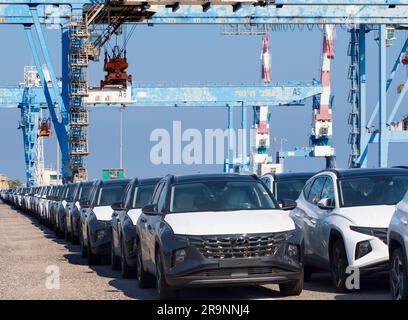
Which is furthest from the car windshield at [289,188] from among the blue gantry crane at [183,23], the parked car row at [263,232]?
the blue gantry crane at [183,23]

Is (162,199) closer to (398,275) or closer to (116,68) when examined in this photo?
(398,275)

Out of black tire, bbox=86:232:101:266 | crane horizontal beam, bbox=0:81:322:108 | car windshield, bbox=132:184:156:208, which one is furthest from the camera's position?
crane horizontal beam, bbox=0:81:322:108

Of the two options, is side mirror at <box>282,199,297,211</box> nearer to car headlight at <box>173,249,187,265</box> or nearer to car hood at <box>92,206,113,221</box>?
car headlight at <box>173,249,187,265</box>

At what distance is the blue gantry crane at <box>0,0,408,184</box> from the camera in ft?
135

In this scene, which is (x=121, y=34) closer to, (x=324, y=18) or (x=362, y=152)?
(x=324, y=18)

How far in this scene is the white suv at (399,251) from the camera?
10.9 m

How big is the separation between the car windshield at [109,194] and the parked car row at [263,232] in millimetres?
4059

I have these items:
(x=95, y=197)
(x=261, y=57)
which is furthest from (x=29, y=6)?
(x=261, y=57)

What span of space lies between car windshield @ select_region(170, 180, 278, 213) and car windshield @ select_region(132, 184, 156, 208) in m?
3.55

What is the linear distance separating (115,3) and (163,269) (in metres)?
27.1

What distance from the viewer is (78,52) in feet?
149

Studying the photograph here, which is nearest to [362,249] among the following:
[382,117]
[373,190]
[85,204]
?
[373,190]

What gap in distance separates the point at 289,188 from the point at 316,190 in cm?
422

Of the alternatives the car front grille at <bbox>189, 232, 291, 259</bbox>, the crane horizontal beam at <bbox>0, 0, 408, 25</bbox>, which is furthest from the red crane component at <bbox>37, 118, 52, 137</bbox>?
the car front grille at <bbox>189, 232, 291, 259</bbox>
